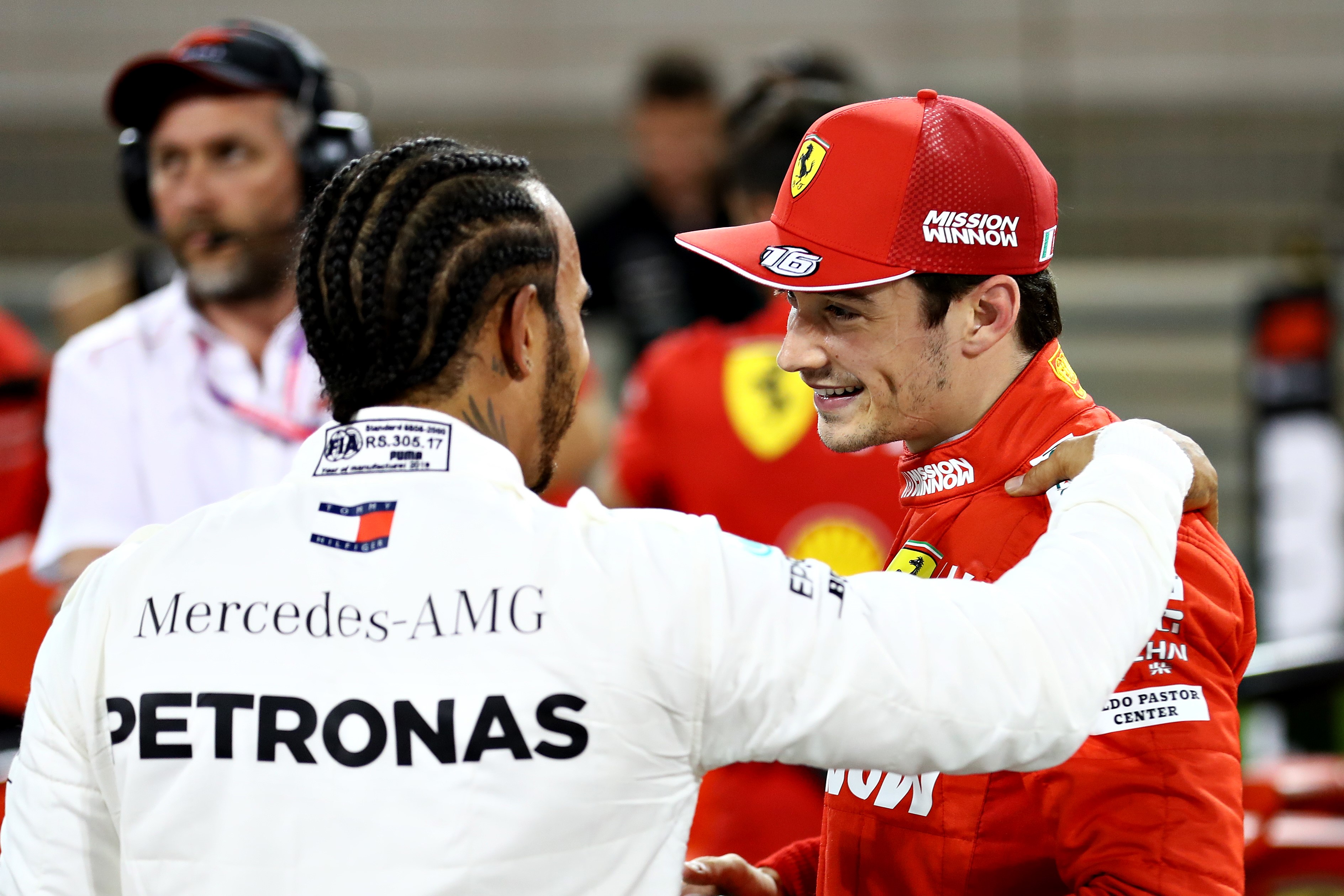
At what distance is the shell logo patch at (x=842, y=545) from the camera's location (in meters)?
3.01

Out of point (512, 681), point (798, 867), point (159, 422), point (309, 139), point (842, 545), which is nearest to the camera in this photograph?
point (512, 681)

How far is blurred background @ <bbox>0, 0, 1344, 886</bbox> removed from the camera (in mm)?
7410

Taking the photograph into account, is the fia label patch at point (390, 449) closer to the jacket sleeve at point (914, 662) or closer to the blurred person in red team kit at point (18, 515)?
the jacket sleeve at point (914, 662)

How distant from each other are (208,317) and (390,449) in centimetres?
166

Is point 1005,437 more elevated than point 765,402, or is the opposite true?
point 1005,437

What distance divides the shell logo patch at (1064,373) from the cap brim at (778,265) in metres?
0.21

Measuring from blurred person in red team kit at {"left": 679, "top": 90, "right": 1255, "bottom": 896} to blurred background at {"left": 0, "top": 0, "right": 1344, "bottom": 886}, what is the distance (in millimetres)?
5472

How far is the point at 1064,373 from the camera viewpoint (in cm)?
168

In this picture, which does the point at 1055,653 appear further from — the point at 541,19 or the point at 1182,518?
the point at 541,19

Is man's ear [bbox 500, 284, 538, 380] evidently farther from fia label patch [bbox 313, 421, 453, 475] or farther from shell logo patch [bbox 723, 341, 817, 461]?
shell logo patch [bbox 723, 341, 817, 461]

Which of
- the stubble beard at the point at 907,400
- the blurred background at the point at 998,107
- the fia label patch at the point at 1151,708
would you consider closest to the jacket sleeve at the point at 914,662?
the fia label patch at the point at 1151,708

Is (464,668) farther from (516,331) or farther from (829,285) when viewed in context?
(829,285)

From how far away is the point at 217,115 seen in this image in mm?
2744

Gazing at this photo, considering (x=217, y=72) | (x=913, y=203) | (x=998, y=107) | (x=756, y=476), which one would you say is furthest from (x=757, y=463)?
(x=998, y=107)
